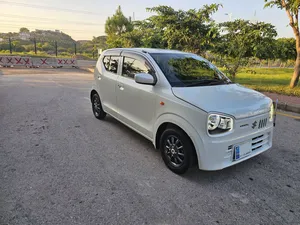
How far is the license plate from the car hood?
39 centimetres

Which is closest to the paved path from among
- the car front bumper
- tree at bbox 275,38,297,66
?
the car front bumper

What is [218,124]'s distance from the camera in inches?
104

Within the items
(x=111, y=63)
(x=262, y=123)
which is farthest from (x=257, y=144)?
(x=111, y=63)

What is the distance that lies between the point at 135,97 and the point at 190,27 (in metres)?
7.88

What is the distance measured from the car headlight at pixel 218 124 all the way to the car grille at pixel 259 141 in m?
0.57

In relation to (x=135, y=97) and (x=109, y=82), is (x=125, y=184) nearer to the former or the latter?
(x=135, y=97)

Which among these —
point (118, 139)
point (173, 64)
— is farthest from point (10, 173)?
point (173, 64)

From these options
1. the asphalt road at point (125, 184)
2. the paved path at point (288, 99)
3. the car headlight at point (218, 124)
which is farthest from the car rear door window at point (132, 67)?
the paved path at point (288, 99)

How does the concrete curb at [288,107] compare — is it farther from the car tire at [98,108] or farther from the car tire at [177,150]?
the car tire at [98,108]

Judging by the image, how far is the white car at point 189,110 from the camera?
268 centimetres

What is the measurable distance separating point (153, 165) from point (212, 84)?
5.16ft

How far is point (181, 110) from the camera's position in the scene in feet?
9.48

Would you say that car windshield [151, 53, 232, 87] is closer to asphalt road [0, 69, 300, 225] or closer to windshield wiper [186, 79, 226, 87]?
windshield wiper [186, 79, 226, 87]

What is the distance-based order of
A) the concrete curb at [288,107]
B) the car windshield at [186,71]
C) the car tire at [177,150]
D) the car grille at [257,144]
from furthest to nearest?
the concrete curb at [288,107] → the car windshield at [186,71] → the car tire at [177,150] → the car grille at [257,144]
